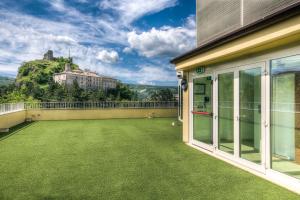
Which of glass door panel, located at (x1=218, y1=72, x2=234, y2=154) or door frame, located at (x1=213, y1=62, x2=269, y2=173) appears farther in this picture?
glass door panel, located at (x1=218, y1=72, x2=234, y2=154)

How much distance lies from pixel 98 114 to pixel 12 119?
5215 mm

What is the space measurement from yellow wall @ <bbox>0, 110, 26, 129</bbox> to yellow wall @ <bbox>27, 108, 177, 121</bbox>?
1031 mm

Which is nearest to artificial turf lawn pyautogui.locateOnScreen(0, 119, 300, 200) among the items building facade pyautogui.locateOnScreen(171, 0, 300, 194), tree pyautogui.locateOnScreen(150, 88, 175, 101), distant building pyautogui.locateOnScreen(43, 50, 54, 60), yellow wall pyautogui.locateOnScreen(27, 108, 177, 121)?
building facade pyautogui.locateOnScreen(171, 0, 300, 194)

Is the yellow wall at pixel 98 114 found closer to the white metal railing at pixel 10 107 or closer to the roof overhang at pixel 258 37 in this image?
the white metal railing at pixel 10 107

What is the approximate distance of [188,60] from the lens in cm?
650

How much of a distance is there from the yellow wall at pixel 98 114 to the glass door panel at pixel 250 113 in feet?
37.9

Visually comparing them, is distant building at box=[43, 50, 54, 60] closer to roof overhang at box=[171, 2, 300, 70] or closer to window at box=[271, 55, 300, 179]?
roof overhang at box=[171, 2, 300, 70]

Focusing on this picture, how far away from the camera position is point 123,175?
4.21 metres

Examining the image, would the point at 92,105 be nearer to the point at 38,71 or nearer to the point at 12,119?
the point at 12,119

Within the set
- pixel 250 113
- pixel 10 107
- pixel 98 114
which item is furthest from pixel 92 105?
pixel 250 113

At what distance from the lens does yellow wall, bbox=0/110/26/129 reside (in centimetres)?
1024

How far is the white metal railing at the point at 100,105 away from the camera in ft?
48.6

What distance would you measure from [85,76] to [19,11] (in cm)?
5748

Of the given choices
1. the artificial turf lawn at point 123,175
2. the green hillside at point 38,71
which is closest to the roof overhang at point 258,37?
the artificial turf lawn at point 123,175
